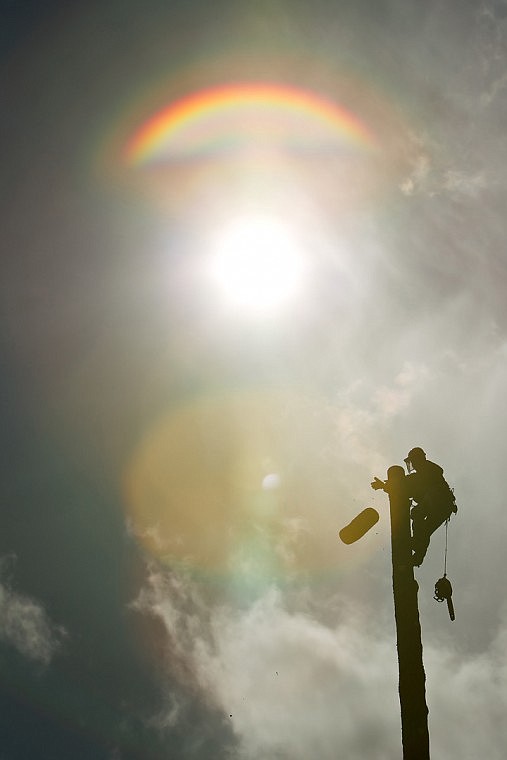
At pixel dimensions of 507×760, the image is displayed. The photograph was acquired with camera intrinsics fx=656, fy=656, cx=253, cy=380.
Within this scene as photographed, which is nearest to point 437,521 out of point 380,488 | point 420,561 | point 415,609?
point 420,561

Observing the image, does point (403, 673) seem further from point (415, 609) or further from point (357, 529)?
point (357, 529)

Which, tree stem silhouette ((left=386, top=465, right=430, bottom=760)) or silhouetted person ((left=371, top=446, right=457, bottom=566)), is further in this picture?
silhouetted person ((left=371, top=446, right=457, bottom=566))

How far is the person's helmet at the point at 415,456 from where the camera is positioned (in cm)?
918

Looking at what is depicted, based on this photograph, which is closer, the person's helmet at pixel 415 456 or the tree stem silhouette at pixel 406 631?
the tree stem silhouette at pixel 406 631

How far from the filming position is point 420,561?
8.57 m

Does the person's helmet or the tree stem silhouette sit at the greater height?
the person's helmet

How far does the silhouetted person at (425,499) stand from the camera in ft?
28.9

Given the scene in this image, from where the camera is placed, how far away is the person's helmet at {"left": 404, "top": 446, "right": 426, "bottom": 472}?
30.1 feet

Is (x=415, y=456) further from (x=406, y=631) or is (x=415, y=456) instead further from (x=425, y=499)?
(x=406, y=631)

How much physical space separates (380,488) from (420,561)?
1321 mm

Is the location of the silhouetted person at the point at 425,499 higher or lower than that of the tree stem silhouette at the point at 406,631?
higher

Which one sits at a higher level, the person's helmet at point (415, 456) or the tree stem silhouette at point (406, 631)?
the person's helmet at point (415, 456)

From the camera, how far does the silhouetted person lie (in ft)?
28.9

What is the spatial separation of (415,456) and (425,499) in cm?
62
